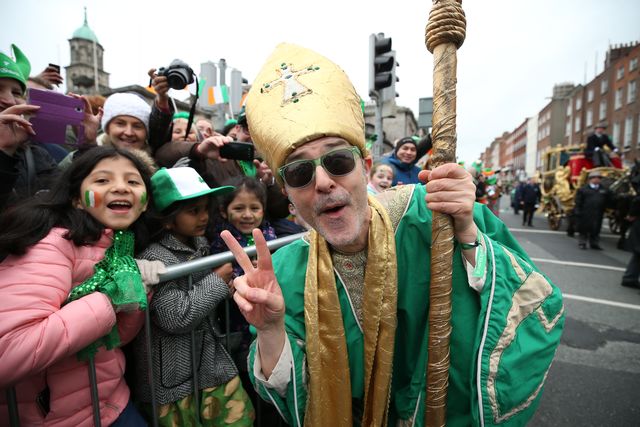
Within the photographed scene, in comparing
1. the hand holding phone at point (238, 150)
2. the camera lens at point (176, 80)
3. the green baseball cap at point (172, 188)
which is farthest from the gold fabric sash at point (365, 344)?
the camera lens at point (176, 80)

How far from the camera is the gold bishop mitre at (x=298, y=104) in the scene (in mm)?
1331

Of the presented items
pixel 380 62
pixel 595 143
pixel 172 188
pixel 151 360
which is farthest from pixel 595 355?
pixel 595 143

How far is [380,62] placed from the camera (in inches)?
239

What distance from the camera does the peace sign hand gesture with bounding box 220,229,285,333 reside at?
1185 millimetres

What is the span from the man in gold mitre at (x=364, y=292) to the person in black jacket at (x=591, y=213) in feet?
31.8

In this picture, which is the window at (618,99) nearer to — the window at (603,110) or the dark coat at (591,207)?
the window at (603,110)

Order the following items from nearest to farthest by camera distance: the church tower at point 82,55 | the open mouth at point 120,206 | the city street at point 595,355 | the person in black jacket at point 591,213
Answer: the open mouth at point 120,206 < the city street at point 595,355 < the person in black jacket at point 591,213 < the church tower at point 82,55

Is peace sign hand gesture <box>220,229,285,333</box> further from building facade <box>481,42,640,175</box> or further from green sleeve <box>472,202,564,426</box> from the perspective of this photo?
building facade <box>481,42,640,175</box>

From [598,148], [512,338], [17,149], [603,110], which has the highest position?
[603,110]

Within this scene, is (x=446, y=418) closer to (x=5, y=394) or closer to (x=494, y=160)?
(x=5, y=394)

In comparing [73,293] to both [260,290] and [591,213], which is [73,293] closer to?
[260,290]

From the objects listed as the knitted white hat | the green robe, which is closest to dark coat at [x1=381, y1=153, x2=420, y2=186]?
the knitted white hat

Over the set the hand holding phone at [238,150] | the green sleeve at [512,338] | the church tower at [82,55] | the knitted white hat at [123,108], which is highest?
the church tower at [82,55]

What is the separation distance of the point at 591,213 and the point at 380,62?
7197 millimetres
